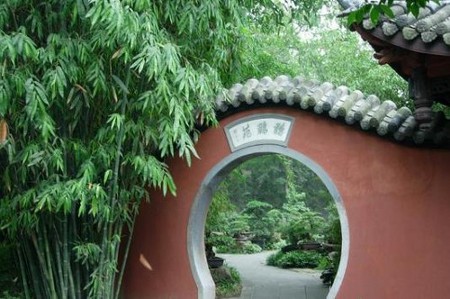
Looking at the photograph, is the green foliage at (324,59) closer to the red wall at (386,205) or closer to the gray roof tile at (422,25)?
the red wall at (386,205)

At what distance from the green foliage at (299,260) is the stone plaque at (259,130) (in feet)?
19.0

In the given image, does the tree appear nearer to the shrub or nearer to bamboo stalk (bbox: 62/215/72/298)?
bamboo stalk (bbox: 62/215/72/298)

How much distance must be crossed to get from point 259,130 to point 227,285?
3153 mm

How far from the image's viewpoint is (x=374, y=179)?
5.09m

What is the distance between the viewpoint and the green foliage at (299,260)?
1116 cm

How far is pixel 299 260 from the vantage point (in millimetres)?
11242

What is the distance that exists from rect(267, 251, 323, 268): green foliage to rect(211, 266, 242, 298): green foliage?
284 centimetres

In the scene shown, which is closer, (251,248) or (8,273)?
(8,273)

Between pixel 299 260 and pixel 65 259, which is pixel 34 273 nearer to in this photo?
pixel 65 259

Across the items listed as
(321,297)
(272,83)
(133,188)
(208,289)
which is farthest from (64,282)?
(321,297)

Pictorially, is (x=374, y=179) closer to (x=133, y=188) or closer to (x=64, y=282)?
(x=133, y=188)

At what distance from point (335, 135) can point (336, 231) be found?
3014 mm

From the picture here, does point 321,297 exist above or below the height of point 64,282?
below

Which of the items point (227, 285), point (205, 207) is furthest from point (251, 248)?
point (205, 207)
